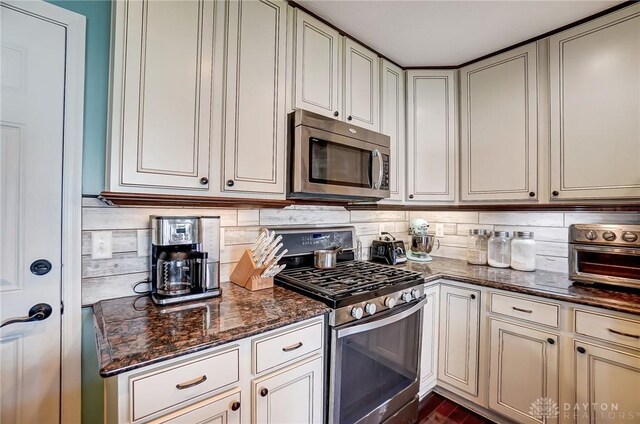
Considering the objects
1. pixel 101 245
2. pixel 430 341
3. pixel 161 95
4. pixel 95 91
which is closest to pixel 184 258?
pixel 101 245

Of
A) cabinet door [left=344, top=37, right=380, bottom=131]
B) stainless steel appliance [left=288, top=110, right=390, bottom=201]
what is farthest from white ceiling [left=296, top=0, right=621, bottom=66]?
stainless steel appliance [left=288, top=110, right=390, bottom=201]

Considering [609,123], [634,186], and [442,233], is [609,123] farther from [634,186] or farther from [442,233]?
[442,233]

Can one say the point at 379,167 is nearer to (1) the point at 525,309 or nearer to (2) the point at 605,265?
(1) the point at 525,309

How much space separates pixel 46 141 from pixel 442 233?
2727 millimetres

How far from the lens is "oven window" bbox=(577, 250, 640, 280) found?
5.03 feet

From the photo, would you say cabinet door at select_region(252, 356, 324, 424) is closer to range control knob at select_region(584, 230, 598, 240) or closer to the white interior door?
the white interior door

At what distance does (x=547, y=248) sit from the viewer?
2043mm

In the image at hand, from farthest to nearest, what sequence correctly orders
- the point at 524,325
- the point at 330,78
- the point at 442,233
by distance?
the point at 442,233, the point at 330,78, the point at 524,325

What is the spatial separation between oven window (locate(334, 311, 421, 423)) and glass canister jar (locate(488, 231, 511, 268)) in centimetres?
88

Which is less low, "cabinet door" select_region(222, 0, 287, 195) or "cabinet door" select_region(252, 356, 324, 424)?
"cabinet door" select_region(222, 0, 287, 195)

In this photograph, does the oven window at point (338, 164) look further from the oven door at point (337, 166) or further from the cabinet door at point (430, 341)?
the cabinet door at point (430, 341)

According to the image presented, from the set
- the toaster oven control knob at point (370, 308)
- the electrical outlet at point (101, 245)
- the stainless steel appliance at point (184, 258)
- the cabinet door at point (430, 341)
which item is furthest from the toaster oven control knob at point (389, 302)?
the electrical outlet at point (101, 245)

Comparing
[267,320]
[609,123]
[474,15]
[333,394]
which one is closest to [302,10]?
[474,15]

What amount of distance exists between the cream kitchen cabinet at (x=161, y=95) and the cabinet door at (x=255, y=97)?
11 centimetres
